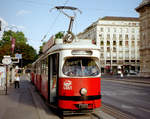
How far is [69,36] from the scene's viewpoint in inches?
378

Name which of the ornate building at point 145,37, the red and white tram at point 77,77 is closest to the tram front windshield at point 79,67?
the red and white tram at point 77,77

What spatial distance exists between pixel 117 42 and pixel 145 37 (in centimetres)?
3472

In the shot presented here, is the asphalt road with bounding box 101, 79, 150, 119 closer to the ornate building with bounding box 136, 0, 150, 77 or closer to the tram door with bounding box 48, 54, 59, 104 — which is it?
Answer: the tram door with bounding box 48, 54, 59, 104

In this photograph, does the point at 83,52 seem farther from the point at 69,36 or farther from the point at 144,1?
the point at 144,1

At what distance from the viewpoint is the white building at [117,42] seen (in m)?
86.7

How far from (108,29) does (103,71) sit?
16.6m

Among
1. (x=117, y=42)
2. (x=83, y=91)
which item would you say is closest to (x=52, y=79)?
(x=83, y=91)

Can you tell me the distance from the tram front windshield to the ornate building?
46.6 meters

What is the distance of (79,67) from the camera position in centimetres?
844

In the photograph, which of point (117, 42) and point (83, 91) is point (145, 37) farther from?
point (83, 91)

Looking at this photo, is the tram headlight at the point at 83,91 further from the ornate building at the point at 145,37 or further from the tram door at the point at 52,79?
the ornate building at the point at 145,37

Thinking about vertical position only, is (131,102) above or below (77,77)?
below

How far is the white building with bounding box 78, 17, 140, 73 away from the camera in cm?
8669

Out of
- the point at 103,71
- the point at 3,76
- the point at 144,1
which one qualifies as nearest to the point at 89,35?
the point at 103,71
